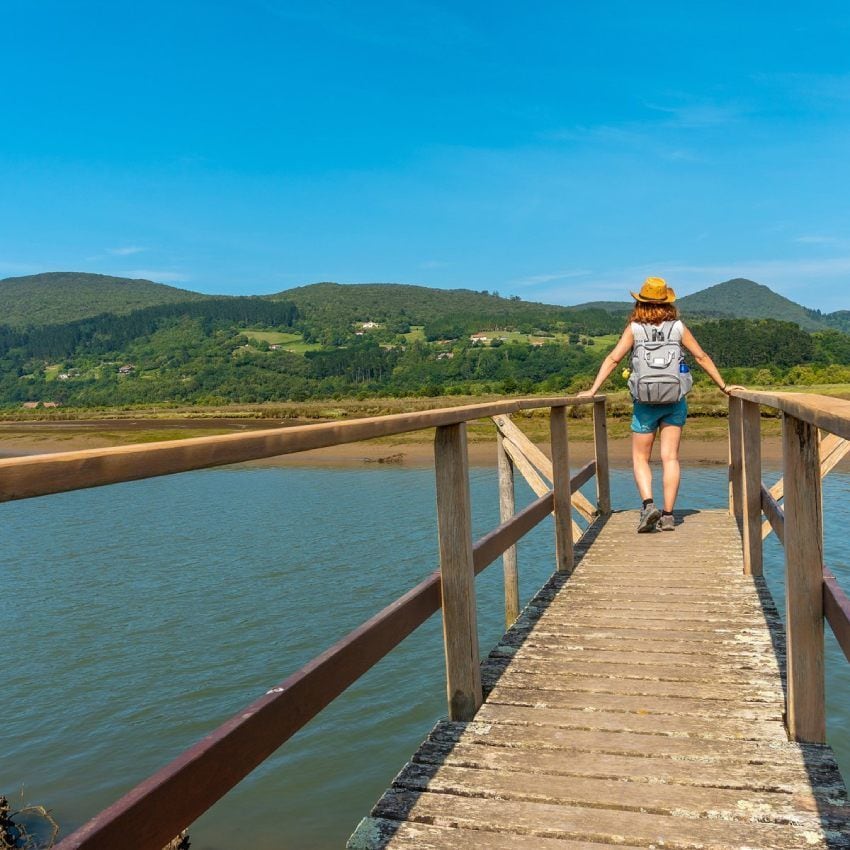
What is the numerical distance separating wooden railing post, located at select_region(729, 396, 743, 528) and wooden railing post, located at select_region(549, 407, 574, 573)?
179cm

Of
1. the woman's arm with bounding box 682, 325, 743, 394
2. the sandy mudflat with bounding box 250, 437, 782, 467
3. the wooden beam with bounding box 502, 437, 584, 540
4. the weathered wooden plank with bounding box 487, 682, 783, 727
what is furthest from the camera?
the sandy mudflat with bounding box 250, 437, 782, 467

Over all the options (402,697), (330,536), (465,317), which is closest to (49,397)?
(465,317)

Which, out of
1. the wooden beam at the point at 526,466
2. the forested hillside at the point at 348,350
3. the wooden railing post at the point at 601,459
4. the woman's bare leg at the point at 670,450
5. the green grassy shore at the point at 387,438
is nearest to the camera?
the woman's bare leg at the point at 670,450

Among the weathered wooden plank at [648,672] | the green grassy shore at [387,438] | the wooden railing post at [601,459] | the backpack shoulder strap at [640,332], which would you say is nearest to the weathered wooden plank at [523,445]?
the wooden railing post at [601,459]

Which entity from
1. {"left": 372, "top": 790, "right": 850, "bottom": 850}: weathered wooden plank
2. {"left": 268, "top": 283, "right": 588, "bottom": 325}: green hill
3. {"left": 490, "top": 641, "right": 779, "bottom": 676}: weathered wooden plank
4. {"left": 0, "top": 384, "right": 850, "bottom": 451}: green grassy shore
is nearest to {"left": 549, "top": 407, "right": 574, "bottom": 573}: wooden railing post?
{"left": 490, "top": 641, "right": 779, "bottom": 676}: weathered wooden plank

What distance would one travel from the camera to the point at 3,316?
19312 centimetres

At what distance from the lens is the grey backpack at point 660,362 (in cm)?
630

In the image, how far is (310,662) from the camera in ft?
7.59

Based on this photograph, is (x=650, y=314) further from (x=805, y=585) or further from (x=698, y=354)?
(x=805, y=585)

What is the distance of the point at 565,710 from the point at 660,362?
11.8ft

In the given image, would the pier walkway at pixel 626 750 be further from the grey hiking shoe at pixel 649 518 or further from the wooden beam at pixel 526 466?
the wooden beam at pixel 526 466

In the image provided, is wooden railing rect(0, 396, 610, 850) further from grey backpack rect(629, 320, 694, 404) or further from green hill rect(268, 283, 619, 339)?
green hill rect(268, 283, 619, 339)

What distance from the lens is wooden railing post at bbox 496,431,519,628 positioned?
7.14m

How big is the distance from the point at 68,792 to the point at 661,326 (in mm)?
5095
